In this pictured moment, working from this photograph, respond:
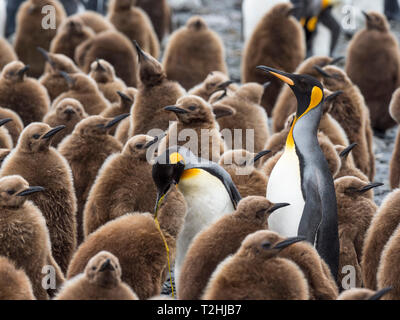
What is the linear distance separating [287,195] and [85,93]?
197 centimetres

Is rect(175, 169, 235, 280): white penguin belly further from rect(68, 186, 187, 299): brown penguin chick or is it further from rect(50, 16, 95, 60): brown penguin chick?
rect(50, 16, 95, 60): brown penguin chick

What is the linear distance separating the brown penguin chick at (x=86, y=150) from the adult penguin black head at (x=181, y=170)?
0.66 m

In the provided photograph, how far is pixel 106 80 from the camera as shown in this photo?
5.40 m

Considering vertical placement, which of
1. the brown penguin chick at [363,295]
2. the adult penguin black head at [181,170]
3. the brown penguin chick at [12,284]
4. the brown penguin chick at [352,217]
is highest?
the adult penguin black head at [181,170]

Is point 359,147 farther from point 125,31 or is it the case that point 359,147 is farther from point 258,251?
point 125,31

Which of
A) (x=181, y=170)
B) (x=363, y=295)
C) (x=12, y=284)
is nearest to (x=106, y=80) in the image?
(x=181, y=170)

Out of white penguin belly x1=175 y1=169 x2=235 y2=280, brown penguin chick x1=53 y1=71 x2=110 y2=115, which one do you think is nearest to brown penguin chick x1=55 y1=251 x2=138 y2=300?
white penguin belly x1=175 y1=169 x2=235 y2=280

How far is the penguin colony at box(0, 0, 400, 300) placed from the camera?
101 inches

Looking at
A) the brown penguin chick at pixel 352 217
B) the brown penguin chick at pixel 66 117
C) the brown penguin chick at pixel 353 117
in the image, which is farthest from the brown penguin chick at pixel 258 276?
the brown penguin chick at pixel 353 117

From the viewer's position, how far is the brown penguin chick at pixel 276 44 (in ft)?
20.5

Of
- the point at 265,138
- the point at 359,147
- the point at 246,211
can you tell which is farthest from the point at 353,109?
→ the point at 246,211

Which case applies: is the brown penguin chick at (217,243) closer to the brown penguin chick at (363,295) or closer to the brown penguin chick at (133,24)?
the brown penguin chick at (363,295)

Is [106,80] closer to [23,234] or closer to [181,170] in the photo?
[181,170]

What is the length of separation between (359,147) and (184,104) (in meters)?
1.39
